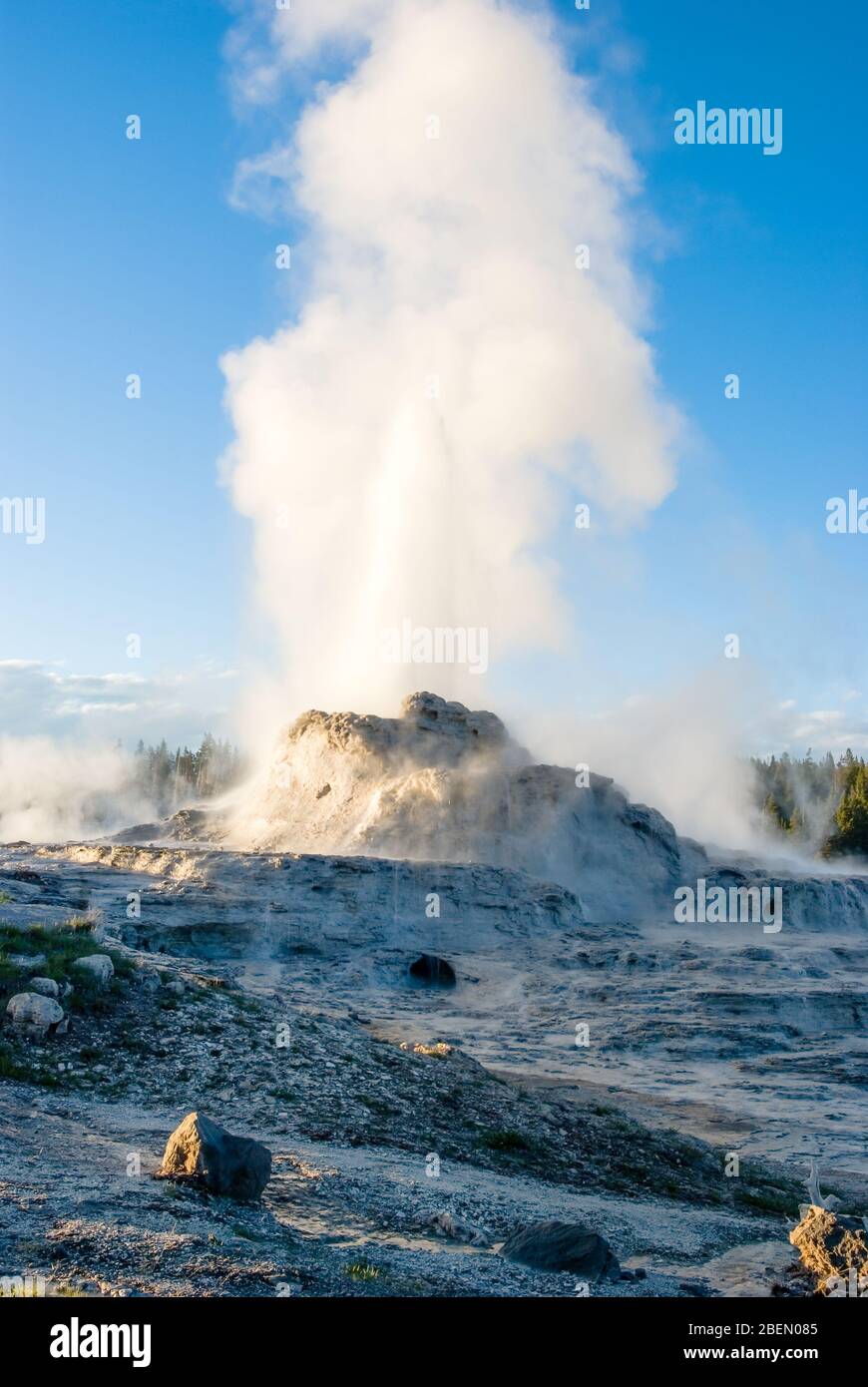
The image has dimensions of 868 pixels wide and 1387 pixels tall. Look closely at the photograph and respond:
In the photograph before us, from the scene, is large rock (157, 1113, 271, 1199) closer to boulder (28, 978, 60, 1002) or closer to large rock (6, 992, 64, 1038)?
large rock (6, 992, 64, 1038)

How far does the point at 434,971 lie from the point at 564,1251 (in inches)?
863

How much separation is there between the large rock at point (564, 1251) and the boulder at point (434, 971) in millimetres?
21146

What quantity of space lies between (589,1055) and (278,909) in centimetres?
1287

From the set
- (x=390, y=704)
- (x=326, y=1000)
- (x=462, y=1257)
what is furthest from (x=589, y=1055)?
(x=390, y=704)

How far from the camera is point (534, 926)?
35.6 meters

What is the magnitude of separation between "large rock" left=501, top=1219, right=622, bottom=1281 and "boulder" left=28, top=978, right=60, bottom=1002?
8.16 m

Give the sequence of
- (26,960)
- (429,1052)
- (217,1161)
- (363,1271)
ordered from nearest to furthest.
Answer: (363,1271) < (217,1161) < (26,960) < (429,1052)

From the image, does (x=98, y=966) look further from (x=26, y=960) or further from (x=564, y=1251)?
(x=564, y=1251)

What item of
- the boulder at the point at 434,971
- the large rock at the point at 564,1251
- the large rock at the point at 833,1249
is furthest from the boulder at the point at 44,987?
the boulder at the point at 434,971

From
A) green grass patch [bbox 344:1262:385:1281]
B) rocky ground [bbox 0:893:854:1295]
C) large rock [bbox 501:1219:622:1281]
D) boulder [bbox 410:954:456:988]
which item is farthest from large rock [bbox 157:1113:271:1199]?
boulder [bbox 410:954:456:988]

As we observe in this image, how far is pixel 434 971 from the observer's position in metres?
30.1

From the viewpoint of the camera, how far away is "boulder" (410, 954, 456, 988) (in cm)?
2975

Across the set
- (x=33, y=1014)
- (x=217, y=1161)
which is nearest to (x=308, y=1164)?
(x=217, y=1161)
